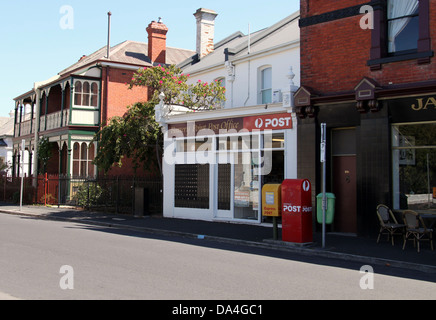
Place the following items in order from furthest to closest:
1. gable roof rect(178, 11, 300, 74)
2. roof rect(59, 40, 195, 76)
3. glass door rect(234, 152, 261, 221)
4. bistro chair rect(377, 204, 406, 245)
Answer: roof rect(59, 40, 195, 76), gable roof rect(178, 11, 300, 74), glass door rect(234, 152, 261, 221), bistro chair rect(377, 204, 406, 245)

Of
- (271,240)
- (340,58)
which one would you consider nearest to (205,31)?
(340,58)

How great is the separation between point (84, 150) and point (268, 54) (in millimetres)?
13772

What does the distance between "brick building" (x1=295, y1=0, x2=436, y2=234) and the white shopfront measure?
1151 mm

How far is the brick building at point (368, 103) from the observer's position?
11.7 m

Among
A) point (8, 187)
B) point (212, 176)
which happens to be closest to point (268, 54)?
point (212, 176)

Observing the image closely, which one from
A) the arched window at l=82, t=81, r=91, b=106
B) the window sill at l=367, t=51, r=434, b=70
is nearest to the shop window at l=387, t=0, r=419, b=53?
the window sill at l=367, t=51, r=434, b=70

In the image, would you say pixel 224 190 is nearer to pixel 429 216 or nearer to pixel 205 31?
pixel 429 216

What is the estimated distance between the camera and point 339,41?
1317 cm

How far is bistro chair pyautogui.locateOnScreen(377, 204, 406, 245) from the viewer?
Answer: 35.9 ft

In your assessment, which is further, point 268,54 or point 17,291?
point 268,54

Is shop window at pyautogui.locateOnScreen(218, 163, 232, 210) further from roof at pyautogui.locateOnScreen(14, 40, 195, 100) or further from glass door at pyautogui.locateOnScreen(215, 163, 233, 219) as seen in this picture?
roof at pyautogui.locateOnScreen(14, 40, 195, 100)

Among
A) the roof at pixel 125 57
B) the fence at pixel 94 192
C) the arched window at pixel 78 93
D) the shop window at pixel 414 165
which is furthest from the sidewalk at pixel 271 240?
the roof at pixel 125 57

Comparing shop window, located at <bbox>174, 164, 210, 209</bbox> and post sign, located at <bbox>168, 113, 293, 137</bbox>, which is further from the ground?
post sign, located at <bbox>168, 113, 293, 137</bbox>
